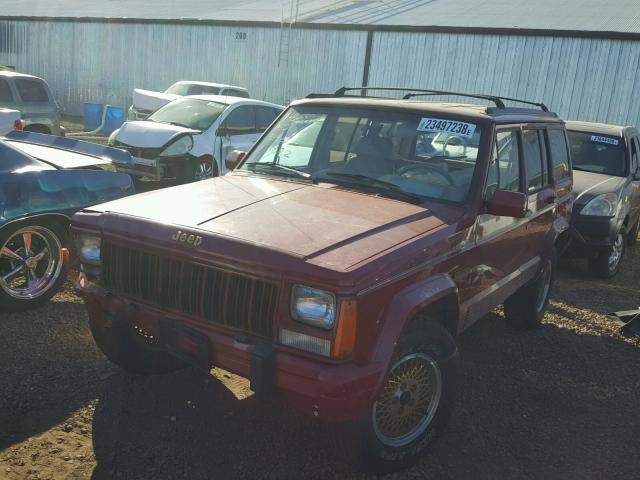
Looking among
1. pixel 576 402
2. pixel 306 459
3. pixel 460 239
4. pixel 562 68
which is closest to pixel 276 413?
pixel 306 459

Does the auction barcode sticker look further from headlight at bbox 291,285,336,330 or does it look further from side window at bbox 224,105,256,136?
side window at bbox 224,105,256,136

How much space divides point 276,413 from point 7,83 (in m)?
9.86

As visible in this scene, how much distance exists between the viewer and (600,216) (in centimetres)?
708

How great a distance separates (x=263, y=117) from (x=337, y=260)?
9148mm

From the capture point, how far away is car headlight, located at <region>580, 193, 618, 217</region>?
7.11m

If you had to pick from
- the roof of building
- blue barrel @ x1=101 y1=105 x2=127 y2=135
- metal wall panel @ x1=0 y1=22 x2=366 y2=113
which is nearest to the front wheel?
blue barrel @ x1=101 y1=105 x2=127 y2=135

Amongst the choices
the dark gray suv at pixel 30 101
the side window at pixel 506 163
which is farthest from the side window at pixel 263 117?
the side window at pixel 506 163

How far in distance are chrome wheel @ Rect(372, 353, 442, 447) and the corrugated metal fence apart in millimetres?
16884

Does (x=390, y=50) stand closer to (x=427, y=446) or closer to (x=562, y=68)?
(x=562, y=68)

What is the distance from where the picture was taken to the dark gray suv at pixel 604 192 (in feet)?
23.3

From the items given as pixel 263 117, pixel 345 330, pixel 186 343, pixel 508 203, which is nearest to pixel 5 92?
pixel 263 117

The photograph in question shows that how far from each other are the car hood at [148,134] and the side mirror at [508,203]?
7.12m

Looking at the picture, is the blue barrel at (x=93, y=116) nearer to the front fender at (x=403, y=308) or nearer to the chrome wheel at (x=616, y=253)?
the chrome wheel at (x=616, y=253)

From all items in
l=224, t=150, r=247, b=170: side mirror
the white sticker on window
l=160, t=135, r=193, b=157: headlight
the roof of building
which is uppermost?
the roof of building
